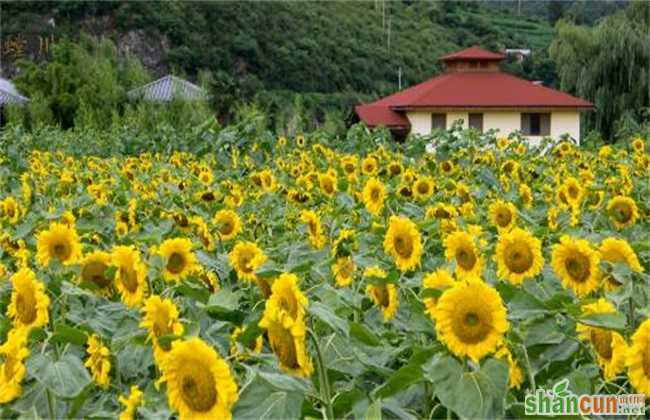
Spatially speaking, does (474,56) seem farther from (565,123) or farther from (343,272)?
(343,272)

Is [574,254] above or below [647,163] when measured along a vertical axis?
above

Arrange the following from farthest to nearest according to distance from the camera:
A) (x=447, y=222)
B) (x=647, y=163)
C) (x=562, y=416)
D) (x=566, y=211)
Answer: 1. (x=647, y=163)
2. (x=566, y=211)
3. (x=447, y=222)
4. (x=562, y=416)

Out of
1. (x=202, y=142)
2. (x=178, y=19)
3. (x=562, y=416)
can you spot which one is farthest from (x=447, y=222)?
(x=178, y=19)

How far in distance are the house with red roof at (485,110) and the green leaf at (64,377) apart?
21.2 meters

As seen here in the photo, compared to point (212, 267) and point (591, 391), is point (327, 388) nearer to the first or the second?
point (591, 391)

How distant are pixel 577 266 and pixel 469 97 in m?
22.2

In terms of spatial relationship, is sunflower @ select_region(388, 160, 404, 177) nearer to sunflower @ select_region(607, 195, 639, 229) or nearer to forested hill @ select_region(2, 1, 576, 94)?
sunflower @ select_region(607, 195, 639, 229)

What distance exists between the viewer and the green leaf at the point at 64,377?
114 centimetres

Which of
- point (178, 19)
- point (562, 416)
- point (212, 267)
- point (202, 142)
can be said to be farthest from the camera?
point (178, 19)

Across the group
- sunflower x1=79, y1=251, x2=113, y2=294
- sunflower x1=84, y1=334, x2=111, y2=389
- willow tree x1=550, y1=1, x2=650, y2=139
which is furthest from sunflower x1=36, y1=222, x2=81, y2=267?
willow tree x1=550, y1=1, x2=650, y2=139

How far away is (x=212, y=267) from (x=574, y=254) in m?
0.59

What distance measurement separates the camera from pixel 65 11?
1510 inches

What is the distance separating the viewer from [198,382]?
1.01 m

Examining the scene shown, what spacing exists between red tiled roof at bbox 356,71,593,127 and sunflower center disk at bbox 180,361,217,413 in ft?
70.2
